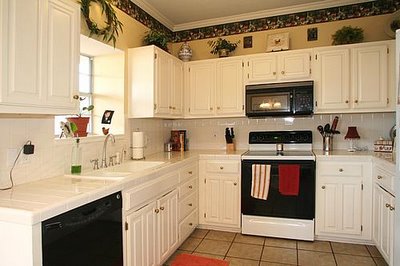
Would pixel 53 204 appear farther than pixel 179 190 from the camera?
No

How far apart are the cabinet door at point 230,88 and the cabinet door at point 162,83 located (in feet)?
2.23

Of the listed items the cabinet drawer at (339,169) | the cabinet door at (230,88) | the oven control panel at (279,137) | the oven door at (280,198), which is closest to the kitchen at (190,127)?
the oven control panel at (279,137)

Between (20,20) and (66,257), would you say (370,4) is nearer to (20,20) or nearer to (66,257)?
(20,20)

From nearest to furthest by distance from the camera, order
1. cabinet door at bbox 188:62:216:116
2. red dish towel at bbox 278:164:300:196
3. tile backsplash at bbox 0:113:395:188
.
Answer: tile backsplash at bbox 0:113:395:188, red dish towel at bbox 278:164:300:196, cabinet door at bbox 188:62:216:116

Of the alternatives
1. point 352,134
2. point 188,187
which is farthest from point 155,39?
point 352,134

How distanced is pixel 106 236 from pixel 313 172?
2.21 m

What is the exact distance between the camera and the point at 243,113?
138 inches

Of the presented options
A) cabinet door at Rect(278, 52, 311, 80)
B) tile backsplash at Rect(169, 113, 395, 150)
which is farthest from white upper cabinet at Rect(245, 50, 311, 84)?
tile backsplash at Rect(169, 113, 395, 150)

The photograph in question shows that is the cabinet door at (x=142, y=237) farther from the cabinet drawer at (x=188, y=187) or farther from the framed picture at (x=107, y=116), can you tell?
the framed picture at (x=107, y=116)

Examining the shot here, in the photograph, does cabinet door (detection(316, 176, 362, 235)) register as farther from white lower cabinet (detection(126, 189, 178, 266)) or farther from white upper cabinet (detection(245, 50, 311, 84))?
white lower cabinet (detection(126, 189, 178, 266))

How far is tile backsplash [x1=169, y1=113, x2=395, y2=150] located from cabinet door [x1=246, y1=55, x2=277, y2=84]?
59 centimetres

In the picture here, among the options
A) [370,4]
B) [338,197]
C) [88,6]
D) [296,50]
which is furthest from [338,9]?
[88,6]

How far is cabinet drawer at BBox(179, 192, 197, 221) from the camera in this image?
9.29 ft

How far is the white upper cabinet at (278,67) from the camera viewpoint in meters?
3.24
